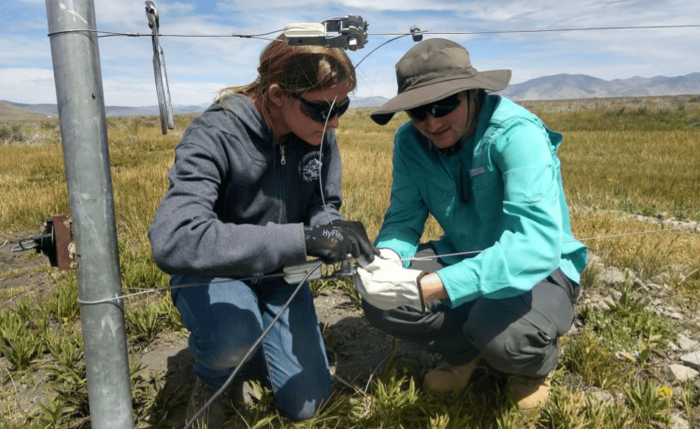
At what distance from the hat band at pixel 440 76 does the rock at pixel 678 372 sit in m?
1.71

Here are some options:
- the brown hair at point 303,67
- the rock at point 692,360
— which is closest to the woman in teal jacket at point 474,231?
the brown hair at point 303,67

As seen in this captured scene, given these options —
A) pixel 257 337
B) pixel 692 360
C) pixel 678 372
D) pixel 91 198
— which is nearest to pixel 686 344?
pixel 692 360

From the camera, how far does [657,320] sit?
276 centimetres

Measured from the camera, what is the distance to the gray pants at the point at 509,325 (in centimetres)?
207

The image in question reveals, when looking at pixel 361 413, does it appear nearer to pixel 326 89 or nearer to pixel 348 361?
pixel 348 361

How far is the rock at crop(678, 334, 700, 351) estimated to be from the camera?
2.59 metres

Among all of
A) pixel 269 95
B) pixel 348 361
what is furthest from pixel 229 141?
pixel 348 361

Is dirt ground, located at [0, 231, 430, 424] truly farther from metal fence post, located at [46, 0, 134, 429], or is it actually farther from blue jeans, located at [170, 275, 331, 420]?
metal fence post, located at [46, 0, 134, 429]

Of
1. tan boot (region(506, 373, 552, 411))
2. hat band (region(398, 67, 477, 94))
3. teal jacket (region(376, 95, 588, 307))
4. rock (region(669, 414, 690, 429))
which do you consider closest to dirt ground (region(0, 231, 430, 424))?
tan boot (region(506, 373, 552, 411))

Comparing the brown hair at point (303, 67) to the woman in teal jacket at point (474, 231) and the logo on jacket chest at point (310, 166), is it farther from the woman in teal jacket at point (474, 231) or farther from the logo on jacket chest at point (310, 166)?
the logo on jacket chest at point (310, 166)

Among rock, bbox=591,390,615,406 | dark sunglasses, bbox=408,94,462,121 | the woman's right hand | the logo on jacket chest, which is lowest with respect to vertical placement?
rock, bbox=591,390,615,406

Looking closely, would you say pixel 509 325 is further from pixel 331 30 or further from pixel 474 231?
pixel 331 30

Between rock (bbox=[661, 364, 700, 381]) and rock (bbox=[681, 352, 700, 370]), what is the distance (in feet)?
0.11

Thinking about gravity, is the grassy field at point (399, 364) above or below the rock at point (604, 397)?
above
